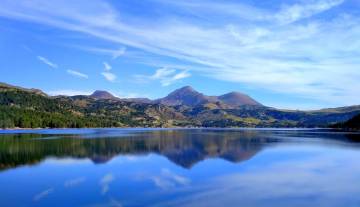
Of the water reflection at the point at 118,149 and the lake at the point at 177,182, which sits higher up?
the water reflection at the point at 118,149

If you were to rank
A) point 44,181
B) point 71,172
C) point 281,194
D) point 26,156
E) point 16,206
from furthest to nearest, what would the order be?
point 26,156 < point 71,172 < point 44,181 < point 281,194 < point 16,206

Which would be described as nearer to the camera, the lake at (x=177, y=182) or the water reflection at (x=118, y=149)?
the lake at (x=177, y=182)

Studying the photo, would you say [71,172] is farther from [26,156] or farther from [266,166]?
[266,166]

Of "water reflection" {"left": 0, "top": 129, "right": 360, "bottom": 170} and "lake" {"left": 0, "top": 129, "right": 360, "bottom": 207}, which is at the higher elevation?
"water reflection" {"left": 0, "top": 129, "right": 360, "bottom": 170}

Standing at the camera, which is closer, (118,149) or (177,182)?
(177,182)

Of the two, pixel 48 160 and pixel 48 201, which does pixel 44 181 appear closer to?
pixel 48 201

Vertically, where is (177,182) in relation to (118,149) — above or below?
below

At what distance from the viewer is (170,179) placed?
42031 millimetres

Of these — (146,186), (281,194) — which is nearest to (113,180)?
(146,186)

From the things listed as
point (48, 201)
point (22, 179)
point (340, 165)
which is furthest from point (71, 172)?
point (340, 165)

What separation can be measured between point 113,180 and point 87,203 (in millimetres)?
12252

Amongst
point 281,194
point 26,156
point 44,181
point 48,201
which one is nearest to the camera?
point 48,201

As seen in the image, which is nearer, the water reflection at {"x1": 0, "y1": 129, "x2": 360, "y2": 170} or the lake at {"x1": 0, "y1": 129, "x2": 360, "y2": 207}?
the lake at {"x1": 0, "y1": 129, "x2": 360, "y2": 207}

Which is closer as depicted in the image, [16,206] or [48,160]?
[16,206]
